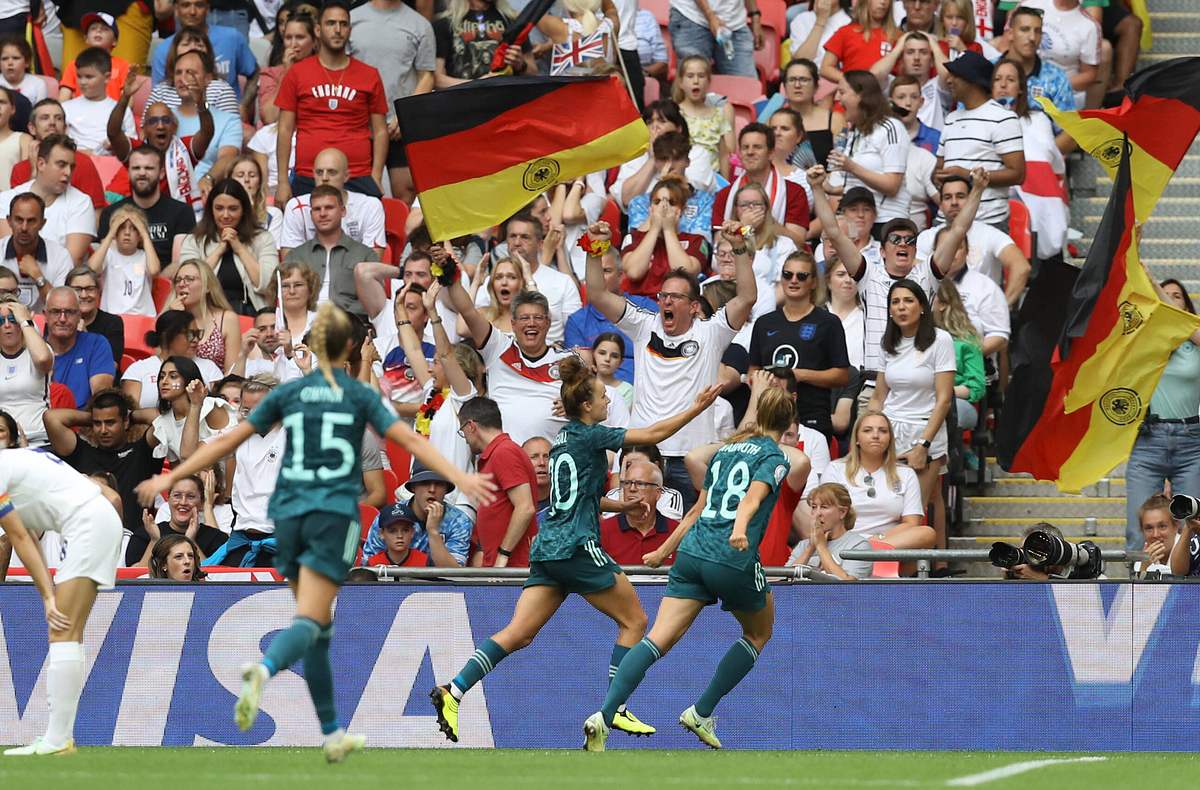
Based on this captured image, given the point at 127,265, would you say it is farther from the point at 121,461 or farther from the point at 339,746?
the point at 339,746

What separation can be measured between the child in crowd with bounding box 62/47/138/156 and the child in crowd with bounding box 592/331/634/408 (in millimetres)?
6204

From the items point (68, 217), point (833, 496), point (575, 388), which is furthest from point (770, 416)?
point (68, 217)

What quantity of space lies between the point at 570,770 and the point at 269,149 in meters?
10.2

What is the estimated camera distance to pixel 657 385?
565 inches

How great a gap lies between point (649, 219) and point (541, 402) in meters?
2.44

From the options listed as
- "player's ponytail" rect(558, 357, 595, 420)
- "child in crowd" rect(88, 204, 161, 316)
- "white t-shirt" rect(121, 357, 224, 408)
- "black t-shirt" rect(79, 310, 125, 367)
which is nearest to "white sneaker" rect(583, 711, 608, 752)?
"player's ponytail" rect(558, 357, 595, 420)

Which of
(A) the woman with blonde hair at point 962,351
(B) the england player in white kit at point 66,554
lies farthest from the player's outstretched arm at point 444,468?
(A) the woman with blonde hair at point 962,351

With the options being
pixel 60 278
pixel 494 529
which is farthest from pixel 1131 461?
pixel 60 278

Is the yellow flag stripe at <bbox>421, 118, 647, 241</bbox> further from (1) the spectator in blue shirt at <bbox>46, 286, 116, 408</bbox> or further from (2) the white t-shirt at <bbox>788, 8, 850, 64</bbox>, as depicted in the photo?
(2) the white t-shirt at <bbox>788, 8, 850, 64</bbox>

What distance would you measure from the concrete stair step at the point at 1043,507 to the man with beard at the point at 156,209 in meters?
6.96

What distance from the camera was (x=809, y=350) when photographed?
14203 mm

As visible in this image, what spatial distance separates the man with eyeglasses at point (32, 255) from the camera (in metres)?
16.3

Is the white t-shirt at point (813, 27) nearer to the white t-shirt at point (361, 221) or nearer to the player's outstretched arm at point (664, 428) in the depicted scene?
the white t-shirt at point (361, 221)

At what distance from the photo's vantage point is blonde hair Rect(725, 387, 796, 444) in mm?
10797
